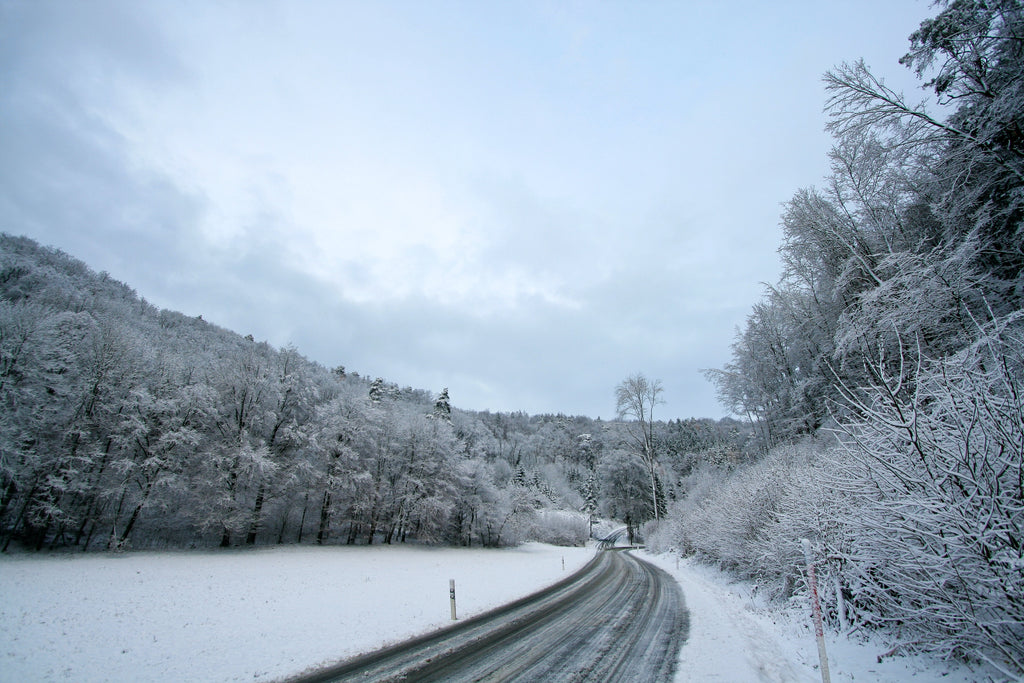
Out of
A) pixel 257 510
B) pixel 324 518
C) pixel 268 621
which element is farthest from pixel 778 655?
pixel 324 518

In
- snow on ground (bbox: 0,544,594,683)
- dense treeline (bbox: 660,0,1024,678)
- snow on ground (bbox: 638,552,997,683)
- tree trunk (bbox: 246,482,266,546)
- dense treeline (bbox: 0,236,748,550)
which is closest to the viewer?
dense treeline (bbox: 660,0,1024,678)

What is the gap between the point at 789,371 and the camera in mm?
23594

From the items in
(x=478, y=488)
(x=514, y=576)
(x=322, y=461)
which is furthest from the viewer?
(x=478, y=488)

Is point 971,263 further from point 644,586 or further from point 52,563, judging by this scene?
point 52,563

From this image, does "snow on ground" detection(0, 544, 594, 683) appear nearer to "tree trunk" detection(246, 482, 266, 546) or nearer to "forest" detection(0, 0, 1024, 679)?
"tree trunk" detection(246, 482, 266, 546)

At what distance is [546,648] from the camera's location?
7.63 m

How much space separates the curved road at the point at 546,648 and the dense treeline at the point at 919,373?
3.36 m

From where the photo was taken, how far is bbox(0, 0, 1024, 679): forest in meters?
4.20

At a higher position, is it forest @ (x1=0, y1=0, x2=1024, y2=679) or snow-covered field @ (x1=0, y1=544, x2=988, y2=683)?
forest @ (x1=0, y1=0, x2=1024, y2=679)

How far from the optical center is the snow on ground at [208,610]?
7.33m

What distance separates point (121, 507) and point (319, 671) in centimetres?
2661

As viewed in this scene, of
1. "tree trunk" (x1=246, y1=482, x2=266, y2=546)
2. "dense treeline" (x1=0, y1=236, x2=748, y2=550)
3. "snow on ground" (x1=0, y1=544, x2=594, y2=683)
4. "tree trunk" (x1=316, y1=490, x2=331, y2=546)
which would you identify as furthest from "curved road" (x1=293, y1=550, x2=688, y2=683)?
"tree trunk" (x1=316, y1=490, x2=331, y2=546)

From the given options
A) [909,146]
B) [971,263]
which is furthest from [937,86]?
[971,263]

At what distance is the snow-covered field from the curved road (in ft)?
1.97
